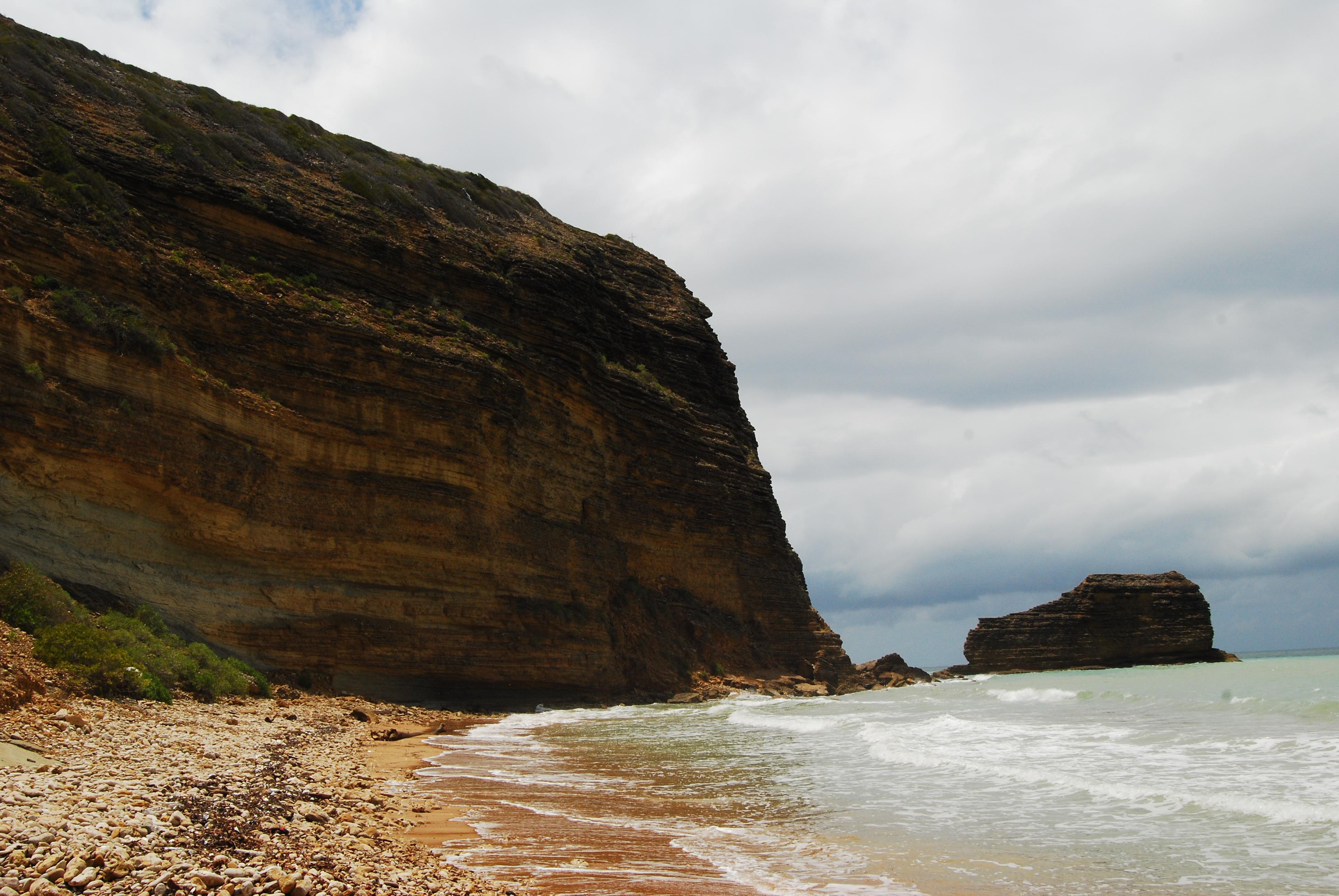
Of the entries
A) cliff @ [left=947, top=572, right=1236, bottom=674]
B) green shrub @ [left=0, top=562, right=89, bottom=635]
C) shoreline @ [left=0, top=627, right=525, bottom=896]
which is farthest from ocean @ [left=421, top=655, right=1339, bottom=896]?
cliff @ [left=947, top=572, right=1236, bottom=674]

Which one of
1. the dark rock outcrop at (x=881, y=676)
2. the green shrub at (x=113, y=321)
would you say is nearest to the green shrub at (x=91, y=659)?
→ the green shrub at (x=113, y=321)

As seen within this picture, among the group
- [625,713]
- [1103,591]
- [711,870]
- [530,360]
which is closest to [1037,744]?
[711,870]

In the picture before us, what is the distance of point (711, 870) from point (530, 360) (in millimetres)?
24412

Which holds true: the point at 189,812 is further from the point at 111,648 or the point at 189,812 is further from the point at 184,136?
the point at 184,136

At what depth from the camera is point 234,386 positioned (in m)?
21.5

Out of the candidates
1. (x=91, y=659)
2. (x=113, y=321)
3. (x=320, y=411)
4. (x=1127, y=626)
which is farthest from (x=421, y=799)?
(x=1127, y=626)

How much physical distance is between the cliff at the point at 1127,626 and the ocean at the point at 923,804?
5450cm

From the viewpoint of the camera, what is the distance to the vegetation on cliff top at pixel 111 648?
11.2 metres

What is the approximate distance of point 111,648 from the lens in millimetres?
12102

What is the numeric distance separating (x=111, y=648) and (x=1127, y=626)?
72.2 m

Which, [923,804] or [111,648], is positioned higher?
[111,648]

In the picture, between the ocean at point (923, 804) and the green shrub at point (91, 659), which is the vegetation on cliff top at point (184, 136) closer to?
the green shrub at point (91, 659)

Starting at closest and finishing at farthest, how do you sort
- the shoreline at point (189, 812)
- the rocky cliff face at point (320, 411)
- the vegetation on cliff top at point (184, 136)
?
the shoreline at point (189, 812) → the rocky cliff face at point (320, 411) → the vegetation on cliff top at point (184, 136)

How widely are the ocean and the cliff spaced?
179 ft
